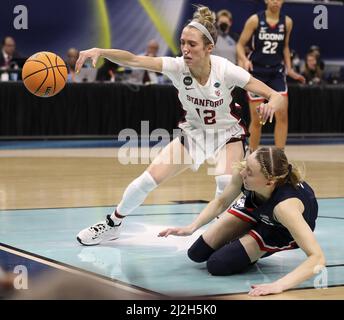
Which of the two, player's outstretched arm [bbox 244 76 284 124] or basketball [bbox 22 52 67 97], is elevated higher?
basketball [bbox 22 52 67 97]

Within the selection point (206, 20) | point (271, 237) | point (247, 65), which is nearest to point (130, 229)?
point (206, 20)

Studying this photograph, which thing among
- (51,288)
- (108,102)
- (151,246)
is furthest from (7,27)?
(51,288)

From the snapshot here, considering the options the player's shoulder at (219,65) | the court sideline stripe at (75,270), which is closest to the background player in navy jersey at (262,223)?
the court sideline stripe at (75,270)

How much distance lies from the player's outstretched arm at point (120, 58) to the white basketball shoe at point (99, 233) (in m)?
1.17

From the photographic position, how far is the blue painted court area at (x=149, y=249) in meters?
4.88

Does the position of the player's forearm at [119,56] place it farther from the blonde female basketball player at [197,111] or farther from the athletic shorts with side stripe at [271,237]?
the athletic shorts with side stripe at [271,237]

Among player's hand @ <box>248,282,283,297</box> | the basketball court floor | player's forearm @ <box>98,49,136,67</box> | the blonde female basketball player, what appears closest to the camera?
player's hand @ <box>248,282,283,297</box>

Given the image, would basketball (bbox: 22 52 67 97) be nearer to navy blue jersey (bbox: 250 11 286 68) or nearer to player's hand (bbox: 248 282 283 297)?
player's hand (bbox: 248 282 283 297)

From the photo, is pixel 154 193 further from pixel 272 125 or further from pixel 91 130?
pixel 272 125

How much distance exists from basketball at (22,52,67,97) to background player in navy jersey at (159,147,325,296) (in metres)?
1.85

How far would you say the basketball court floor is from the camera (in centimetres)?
484

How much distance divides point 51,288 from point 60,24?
13.6m

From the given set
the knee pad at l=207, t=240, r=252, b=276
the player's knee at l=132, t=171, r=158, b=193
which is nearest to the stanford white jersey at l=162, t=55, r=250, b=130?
the player's knee at l=132, t=171, r=158, b=193

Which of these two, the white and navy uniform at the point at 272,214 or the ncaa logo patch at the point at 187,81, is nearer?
the white and navy uniform at the point at 272,214
